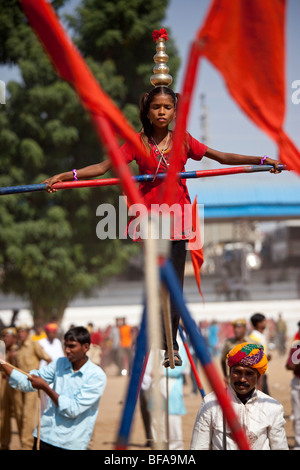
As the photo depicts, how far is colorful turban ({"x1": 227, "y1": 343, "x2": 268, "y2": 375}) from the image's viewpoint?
3498mm

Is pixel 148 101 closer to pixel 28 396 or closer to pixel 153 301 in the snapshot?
pixel 153 301

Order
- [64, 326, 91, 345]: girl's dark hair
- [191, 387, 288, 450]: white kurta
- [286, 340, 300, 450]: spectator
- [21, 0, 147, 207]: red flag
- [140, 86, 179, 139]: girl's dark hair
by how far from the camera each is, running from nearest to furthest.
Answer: [21, 0, 147, 207]: red flag
[140, 86, 179, 139]: girl's dark hair
[191, 387, 288, 450]: white kurta
[64, 326, 91, 345]: girl's dark hair
[286, 340, 300, 450]: spectator

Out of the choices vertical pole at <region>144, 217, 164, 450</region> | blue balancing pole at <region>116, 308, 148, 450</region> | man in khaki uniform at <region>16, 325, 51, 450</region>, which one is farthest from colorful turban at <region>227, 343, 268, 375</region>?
man in khaki uniform at <region>16, 325, 51, 450</region>

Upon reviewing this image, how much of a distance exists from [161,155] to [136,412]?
8.21m

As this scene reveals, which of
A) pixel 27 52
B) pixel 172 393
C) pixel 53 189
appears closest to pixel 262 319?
pixel 172 393

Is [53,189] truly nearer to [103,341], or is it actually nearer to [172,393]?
[172,393]

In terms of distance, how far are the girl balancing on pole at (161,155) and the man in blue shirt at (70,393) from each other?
136cm

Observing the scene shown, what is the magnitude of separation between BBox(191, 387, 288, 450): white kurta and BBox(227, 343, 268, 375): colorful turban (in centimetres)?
Answer: 19

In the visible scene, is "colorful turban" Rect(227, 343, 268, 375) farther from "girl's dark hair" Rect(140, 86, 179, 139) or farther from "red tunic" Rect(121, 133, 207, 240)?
"girl's dark hair" Rect(140, 86, 179, 139)

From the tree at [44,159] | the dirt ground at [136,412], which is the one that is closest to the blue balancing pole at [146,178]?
the dirt ground at [136,412]

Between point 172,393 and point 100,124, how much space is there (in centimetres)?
583

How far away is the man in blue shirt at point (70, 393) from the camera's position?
14.7 feet

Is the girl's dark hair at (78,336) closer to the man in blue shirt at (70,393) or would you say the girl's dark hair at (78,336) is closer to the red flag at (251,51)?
the man in blue shirt at (70,393)

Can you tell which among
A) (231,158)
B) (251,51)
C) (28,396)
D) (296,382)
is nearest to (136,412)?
(28,396)
